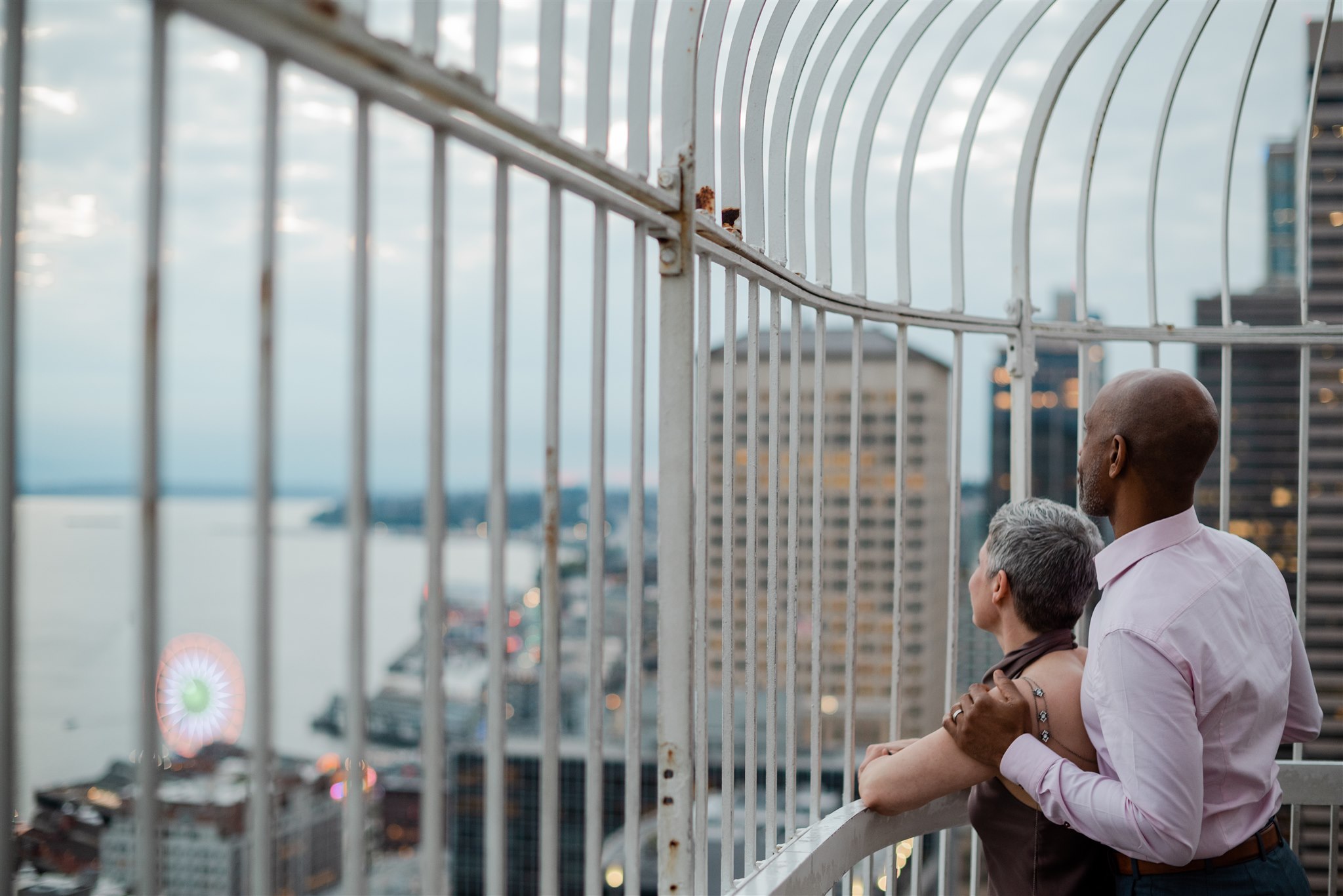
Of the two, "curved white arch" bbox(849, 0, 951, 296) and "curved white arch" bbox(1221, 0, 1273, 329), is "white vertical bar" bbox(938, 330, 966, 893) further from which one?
"curved white arch" bbox(1221, 0, 1273, 329)

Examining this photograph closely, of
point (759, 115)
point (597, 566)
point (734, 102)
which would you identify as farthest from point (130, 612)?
point (759, 115)

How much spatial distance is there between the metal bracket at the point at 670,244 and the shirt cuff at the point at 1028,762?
1250 mm

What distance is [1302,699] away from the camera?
89.8 inches

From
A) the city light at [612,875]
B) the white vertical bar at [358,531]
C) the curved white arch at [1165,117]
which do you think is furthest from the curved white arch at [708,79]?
the city light at [612,875]

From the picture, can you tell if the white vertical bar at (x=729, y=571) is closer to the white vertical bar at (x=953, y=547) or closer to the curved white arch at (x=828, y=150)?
the curved white arch at (x=828, y=150)

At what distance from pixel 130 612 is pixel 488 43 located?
0.85m

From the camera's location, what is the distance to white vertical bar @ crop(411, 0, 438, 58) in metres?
1.20

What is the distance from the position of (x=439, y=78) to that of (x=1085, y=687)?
1.71 metres

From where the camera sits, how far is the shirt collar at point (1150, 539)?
6.64ft

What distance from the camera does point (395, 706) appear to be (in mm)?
1470

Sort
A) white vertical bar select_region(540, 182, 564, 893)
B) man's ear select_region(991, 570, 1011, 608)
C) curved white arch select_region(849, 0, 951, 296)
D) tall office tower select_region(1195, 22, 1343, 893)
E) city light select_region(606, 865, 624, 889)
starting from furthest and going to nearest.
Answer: city light select_region(606, 865, 624, 889)
tall office tower select_region(1195, 22, 1343, 893)
curved white arch select_region(849, 0, 951, 296)
man's ear select_region(991, 570, 1011, 608)
white vertical bar select_region(540, 182, 564, 893)

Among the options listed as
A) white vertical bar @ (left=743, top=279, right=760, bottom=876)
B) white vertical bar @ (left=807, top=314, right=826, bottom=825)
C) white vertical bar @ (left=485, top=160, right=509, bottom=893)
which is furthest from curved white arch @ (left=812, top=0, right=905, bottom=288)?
white vertical bar @ (left=485, top=160, right=509, bottom=893)

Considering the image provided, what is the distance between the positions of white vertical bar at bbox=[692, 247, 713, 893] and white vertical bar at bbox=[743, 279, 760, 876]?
0.30ft

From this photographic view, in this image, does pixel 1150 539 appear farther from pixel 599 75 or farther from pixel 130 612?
pixel 130 612
